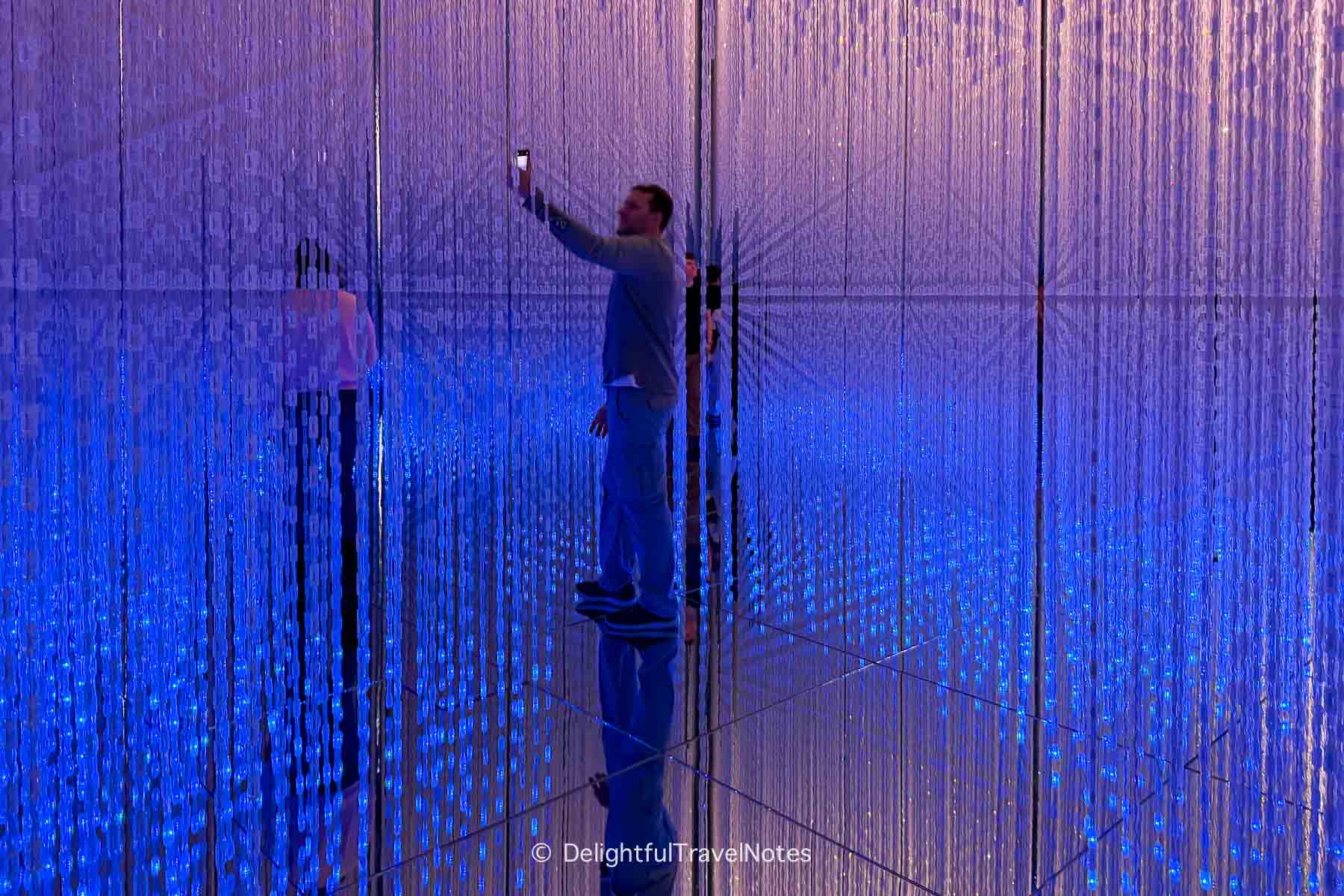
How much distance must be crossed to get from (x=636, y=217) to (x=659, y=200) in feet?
0.25

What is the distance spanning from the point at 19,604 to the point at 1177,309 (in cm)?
177

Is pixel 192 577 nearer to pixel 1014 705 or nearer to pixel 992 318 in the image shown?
pixel 1014 705

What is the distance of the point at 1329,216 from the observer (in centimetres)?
145

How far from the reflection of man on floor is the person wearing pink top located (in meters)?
0.49

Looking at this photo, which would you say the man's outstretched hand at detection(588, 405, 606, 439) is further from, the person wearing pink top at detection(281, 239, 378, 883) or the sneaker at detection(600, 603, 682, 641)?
the person wearing pink top at detection(281, 239, 378, 883)

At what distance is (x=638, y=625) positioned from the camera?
7.94 ft

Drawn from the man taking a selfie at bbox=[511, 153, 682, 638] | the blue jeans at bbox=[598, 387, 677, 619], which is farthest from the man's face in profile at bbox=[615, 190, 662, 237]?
the blue jeans at bbox=[598, 387, 677, 619]

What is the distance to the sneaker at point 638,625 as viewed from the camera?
2381 mm

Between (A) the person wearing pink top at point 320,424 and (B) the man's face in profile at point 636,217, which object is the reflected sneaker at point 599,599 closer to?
(A) the person wearing pink top at point 320,424

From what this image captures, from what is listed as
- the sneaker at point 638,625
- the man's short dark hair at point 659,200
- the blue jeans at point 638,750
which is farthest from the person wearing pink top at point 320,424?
the man's short dark hair at point 659,200

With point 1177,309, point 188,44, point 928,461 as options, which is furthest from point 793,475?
point 188,44

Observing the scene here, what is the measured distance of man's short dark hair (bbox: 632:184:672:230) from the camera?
2.36 metres

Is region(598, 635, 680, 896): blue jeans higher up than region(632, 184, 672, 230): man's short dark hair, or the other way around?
region(632, 184, 672, 230): man's short dark hair

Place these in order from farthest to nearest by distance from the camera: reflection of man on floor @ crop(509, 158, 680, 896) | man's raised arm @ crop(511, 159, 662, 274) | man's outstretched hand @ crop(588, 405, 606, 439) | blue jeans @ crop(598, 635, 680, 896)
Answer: man's outstretched hand @ crop(588, 405, 606, 439)
reflection of man on floor @ crop(509, 158, 680, 896)
man's raised arm @ crop(511, 159, 662, 274)
blue jeans @ crop(598, 635, 680, 896)
